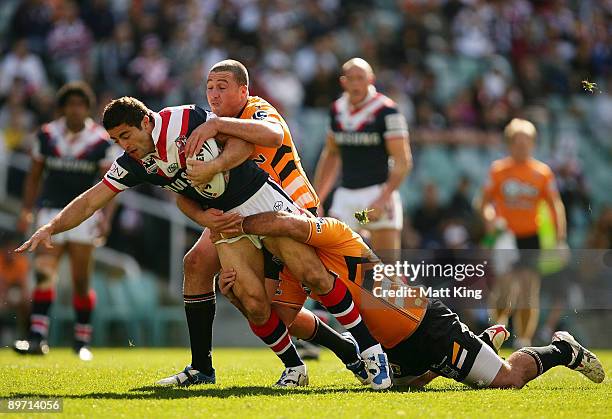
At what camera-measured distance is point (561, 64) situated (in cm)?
2012

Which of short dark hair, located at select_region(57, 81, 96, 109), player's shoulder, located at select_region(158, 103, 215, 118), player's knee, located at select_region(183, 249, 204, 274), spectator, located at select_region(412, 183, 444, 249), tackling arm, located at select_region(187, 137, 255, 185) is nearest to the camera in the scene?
tackling arm, located at select_region(187, 137, 255, 185)

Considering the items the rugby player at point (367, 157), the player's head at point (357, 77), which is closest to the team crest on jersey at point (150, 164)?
the rugby player at point (367, 157)

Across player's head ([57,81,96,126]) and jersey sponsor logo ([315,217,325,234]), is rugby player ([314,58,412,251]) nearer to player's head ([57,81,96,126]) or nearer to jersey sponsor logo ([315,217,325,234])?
player's head ([57,81,96,126])

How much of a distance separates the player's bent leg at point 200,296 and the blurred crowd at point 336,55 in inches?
374

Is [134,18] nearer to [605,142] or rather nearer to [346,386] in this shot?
[605,142]

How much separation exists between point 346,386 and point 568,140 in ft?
37.0

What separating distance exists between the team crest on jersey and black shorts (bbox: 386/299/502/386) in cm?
205

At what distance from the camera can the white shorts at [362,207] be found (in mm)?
11352

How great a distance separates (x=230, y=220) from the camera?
7.30m

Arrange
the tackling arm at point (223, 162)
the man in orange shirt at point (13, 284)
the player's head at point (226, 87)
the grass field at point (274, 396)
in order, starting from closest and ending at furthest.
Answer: the grass field at point (274, 396) → the tackling arm at point (223, 162) → the player's head at point (226, 87) → the man in orange shirt at point (13, 284)

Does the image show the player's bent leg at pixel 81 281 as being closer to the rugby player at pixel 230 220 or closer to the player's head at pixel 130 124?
the rugby player at pixel 230 220

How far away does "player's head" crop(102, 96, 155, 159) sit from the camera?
7000 millimetres

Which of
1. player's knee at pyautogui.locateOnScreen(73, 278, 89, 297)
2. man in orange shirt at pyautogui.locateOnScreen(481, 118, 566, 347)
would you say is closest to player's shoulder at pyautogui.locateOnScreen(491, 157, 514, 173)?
man in orange shirt at pyautogui.locateOnScreen(481, 118, 566, 347)

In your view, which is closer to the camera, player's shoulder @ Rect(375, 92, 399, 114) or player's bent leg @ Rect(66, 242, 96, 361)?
player's shoulder @ Rect(375, 92, 399, 114)
